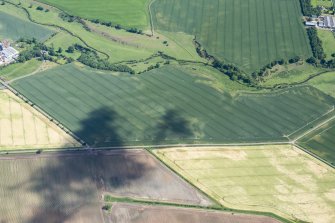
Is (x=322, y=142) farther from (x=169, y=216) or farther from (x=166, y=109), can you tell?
(x=169, y=216)

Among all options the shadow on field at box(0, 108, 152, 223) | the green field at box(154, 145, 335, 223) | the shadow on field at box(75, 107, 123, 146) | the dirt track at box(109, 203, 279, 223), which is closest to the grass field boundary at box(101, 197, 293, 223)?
the dirt track at box(109, 203, 279, 223)

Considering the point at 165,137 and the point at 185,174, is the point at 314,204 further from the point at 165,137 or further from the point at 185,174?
the point at 165,137

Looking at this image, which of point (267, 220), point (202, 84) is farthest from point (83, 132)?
point (267, 220)

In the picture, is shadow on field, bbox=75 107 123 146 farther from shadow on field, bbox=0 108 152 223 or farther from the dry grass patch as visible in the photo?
the dry grass patch

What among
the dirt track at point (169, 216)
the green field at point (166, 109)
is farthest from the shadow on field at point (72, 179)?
the green field at point (166, 109)

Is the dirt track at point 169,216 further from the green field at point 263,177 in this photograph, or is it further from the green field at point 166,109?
the green field at point 166,109

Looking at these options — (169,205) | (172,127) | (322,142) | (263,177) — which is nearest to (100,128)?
(172,127)
